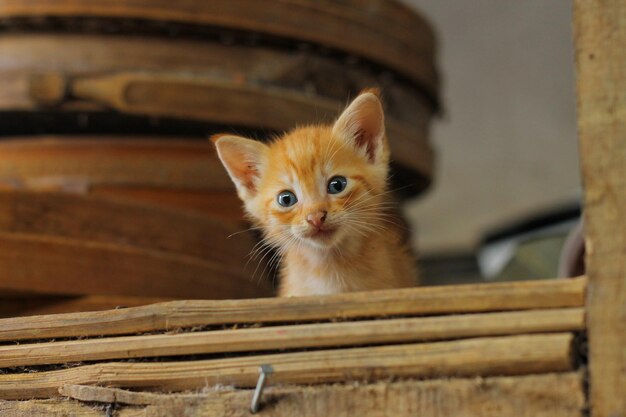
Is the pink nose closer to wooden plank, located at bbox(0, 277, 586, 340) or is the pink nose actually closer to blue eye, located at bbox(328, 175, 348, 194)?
blue eye, located at bbox(328, 175, 348, 194)

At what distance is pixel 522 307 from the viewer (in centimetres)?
97

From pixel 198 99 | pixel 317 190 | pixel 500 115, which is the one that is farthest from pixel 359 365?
pixel 500 115

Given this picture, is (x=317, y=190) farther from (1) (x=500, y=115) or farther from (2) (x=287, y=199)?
(1) (x=500, y=115)

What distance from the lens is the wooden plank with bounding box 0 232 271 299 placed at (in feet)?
5.22

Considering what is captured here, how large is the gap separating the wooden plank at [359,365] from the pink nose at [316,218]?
406mm

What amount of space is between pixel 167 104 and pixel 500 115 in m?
2.63

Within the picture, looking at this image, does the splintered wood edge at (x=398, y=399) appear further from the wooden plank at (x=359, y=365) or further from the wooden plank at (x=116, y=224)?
the wooden plank at (x=116, y=224)

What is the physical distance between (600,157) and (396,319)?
0.89ft

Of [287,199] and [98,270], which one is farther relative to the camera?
[98,270]

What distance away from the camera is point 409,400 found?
969 mm

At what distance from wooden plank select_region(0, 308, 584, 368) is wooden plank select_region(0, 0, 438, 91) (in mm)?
898

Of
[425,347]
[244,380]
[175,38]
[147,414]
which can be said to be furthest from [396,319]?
[175,38]

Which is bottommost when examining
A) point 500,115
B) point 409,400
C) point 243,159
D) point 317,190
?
point 409,400

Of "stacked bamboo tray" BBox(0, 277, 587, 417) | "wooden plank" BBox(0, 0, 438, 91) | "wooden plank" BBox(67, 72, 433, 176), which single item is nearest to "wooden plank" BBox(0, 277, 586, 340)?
"stacked bamboo tray" BBox(0, 277, 587, 417)
